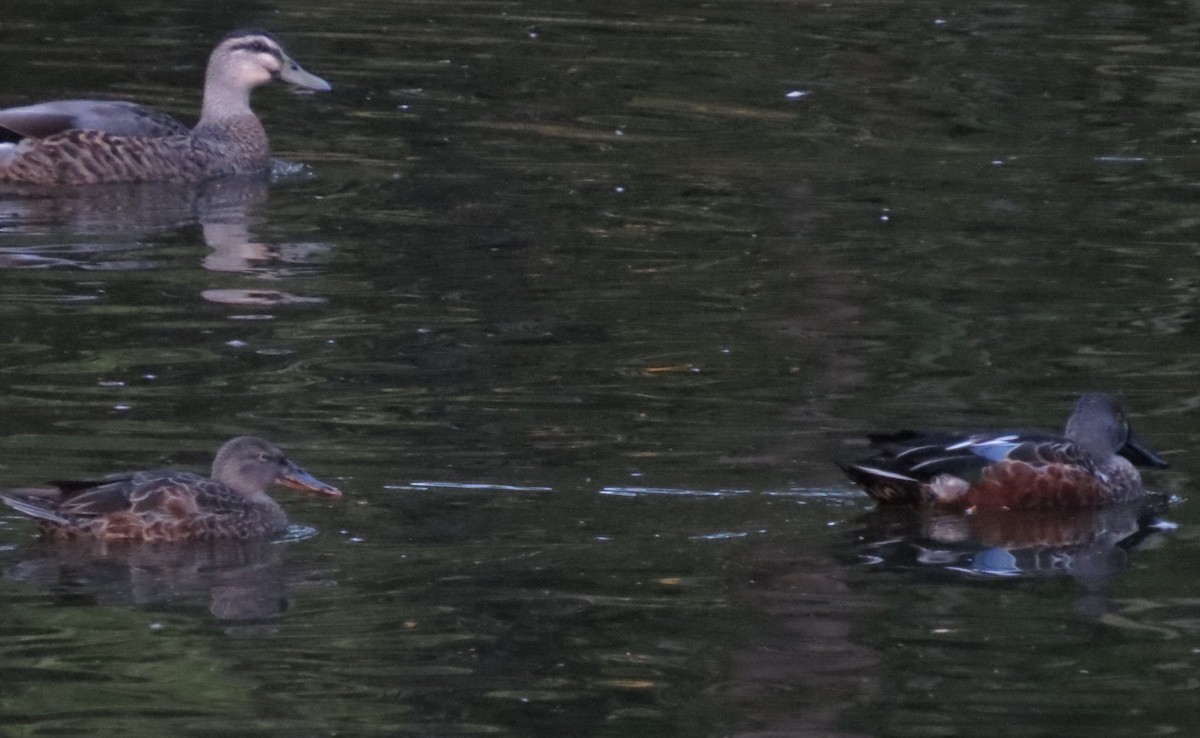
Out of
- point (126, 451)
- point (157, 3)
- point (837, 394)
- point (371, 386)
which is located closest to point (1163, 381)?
point (837, 394)

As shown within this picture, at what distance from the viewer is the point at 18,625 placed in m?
7.58

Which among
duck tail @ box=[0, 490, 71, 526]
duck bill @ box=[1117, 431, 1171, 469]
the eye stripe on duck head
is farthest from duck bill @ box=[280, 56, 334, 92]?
duck tail @ box=[0, 490, 71, 526]

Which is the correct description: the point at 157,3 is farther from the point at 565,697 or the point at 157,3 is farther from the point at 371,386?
the point at 565,697

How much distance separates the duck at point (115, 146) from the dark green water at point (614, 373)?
0.82 ft

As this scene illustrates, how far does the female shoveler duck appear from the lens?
332 inches

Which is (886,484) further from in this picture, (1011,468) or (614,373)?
(614,373)

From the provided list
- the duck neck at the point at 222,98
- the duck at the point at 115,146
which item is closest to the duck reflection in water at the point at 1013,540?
the duck at the point at 115,146

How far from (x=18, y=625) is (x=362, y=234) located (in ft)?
21.5

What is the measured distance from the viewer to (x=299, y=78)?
56.7 feet

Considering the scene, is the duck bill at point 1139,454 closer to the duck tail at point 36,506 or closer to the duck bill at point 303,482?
the duck bill at point 303,482

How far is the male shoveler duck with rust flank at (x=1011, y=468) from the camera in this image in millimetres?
9273

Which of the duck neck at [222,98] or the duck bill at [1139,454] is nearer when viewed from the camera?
the duck bill at [1139,454]

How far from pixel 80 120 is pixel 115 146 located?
265mm

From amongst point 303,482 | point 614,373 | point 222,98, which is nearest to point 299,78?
point 222,98
